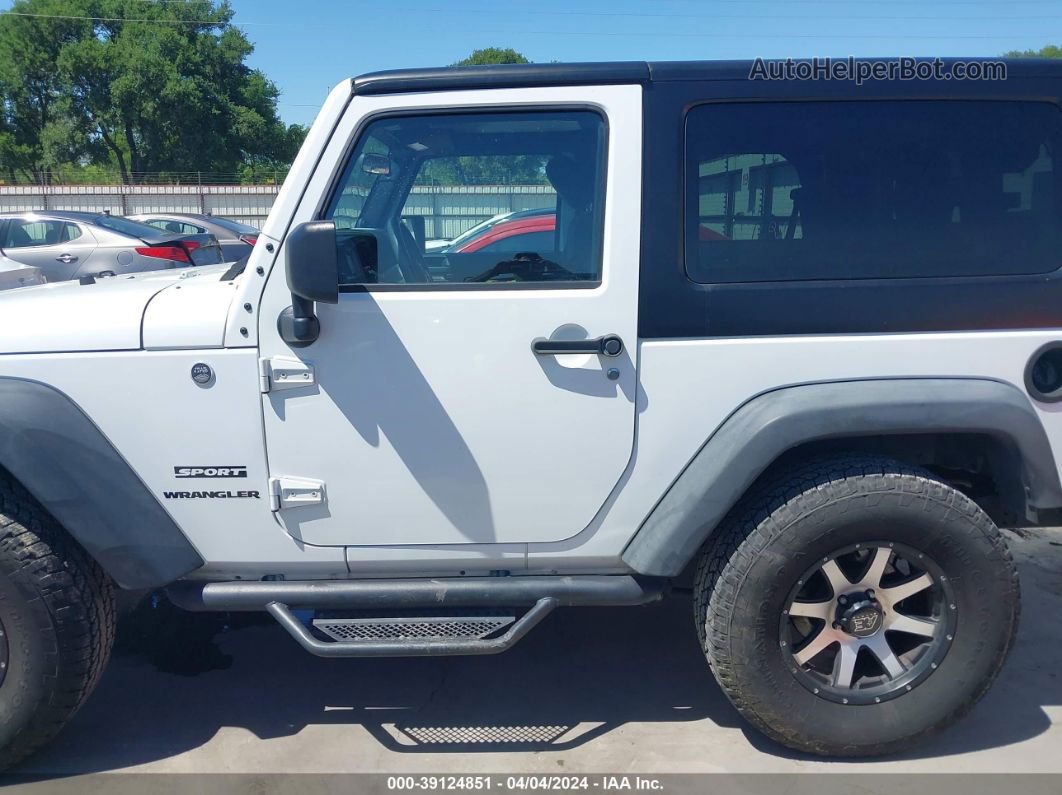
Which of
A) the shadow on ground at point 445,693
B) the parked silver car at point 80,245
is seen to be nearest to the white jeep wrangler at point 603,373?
the shadow on ground at point 445,693

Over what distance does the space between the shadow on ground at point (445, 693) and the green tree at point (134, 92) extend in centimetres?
4449

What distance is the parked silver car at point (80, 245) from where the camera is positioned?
10172mm

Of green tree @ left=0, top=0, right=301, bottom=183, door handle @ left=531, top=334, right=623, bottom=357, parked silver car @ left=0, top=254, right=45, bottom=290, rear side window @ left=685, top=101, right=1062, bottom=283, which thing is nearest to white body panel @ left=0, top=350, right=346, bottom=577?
door handle @ left=531, top=334, right=623, bottom=357

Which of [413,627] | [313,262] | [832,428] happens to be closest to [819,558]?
[832,428]

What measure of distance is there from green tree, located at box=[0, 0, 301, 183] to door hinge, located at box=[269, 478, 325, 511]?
45207 millimetres

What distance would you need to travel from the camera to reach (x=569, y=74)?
251 cm

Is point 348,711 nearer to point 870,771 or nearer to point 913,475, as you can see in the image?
point 870,771

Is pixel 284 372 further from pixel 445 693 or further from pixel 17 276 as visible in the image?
pixel 17 276

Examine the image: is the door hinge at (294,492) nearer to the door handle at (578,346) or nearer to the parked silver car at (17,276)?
the door handle at (578,346)

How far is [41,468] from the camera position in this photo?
243 centimetres

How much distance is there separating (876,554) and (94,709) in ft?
8.99

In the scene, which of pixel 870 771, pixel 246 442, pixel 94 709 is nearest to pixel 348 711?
pixel 94 709

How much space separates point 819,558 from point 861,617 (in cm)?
24

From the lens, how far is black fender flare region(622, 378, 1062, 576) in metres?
2.46
